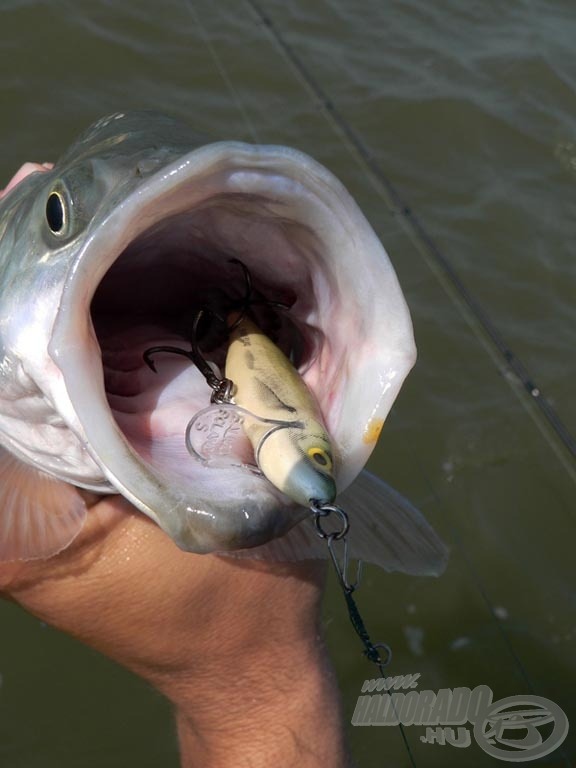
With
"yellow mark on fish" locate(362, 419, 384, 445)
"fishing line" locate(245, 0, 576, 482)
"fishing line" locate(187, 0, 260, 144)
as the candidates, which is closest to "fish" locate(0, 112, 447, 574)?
"yellow mark on fish" locate(362, 419, 384, 445)

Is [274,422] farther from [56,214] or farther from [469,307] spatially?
[469,307]

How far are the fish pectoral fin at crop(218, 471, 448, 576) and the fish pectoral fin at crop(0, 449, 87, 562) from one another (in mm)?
343

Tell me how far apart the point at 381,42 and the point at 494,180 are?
5.12ft

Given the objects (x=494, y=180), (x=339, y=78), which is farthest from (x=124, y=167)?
(x=339, y=78)

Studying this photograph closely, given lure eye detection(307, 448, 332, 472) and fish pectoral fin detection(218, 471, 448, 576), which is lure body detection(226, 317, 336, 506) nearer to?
lure eye detection(307, 448, 332, 472)

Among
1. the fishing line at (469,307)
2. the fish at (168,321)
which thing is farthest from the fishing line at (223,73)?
the fish at (168,321)

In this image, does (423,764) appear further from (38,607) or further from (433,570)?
(38,607)

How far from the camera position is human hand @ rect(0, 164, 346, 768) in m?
1.85

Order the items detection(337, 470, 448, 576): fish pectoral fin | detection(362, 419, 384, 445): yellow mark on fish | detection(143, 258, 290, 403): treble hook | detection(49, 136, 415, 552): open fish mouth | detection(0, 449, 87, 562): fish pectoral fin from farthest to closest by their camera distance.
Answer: detection(337, 470, 448, 576): fish pectoral fin → detection(0, 449, 87, 562): fish pectoral fin → detection(143, 258, 290, 403): treble hook → detection(362, 419, 384, 445): yellow mark on fish → detection(49, 136, 415, 552): open fish mouth

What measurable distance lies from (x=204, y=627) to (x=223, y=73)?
161 inches

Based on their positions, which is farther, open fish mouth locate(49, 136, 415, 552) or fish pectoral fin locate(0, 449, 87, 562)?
fish pectoral fin locate(0, 449, 87, 562)

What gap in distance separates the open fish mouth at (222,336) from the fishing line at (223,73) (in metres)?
3.40

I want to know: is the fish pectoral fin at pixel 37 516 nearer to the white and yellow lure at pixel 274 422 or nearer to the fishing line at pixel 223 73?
the white and yellow lure at pixel 274 422

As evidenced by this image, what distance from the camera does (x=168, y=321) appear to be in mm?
1907
